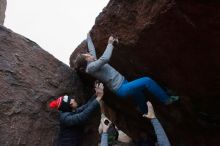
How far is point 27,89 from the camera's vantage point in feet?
22.6

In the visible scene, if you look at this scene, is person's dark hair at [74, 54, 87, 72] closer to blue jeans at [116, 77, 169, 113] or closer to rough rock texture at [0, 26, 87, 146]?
rough rock texture at [0, 26, 87, 146]

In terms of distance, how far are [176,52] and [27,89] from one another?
322cm

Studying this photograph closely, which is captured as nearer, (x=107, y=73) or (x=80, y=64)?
(x=107, y=73)

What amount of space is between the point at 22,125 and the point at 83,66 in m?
2.28

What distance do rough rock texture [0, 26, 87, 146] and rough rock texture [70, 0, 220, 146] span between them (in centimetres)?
126

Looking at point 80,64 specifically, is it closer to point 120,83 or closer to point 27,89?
point 27,89

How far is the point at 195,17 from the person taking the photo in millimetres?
5340

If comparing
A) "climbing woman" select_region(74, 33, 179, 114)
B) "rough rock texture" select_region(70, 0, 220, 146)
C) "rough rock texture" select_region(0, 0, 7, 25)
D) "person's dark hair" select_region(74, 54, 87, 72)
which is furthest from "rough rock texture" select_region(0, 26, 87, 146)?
"rough rock texture" select_region(0, 0, 7, 25)

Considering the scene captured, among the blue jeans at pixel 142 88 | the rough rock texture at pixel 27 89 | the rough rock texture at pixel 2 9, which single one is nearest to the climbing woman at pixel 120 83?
the blue jeans at pixel 142 88

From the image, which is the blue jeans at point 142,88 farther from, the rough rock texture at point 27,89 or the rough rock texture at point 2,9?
the rough rock texture at point 2,9

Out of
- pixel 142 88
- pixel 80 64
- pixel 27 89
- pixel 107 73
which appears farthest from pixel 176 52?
pixel 27 89

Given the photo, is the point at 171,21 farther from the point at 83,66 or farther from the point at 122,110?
the point at 122,110

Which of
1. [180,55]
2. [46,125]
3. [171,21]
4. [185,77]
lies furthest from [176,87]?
[46,125]

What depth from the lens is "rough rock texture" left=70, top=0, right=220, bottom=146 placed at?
546cm
